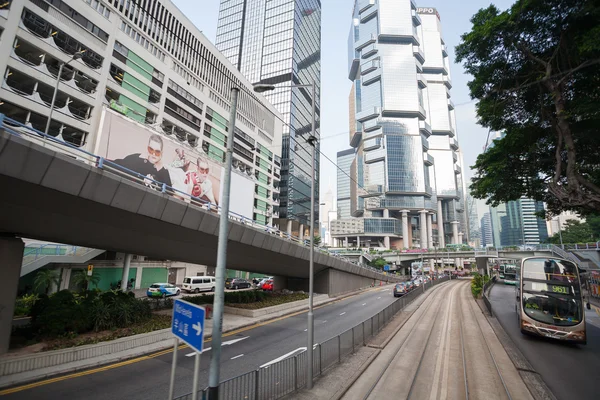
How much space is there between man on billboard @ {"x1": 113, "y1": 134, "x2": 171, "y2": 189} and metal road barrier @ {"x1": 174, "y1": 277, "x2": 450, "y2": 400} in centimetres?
1926

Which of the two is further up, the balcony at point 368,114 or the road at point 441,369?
the balcony at point 368,114

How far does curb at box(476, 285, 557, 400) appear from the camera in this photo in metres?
8.62

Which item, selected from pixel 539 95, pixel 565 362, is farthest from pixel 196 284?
pixel 539 95

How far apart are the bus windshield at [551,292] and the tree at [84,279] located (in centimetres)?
3594

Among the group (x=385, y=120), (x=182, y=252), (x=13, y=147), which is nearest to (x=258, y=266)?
(x=182, y=252)

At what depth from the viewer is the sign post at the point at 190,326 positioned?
4414mm

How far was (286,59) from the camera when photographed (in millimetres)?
96312

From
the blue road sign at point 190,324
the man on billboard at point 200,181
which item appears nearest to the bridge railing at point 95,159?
the blue road sign at point 190,324

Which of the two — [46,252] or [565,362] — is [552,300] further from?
[46,252]

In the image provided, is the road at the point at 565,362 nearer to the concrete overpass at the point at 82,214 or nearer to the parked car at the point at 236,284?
the concrete overpass at the point at 82,214

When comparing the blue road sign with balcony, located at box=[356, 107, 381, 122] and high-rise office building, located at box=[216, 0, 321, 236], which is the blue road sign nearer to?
high-rise office building, located at box=[216, 0, 321, 236]

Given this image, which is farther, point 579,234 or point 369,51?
point 369,51

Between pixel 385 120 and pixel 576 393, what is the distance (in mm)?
149004

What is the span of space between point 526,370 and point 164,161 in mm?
27199
